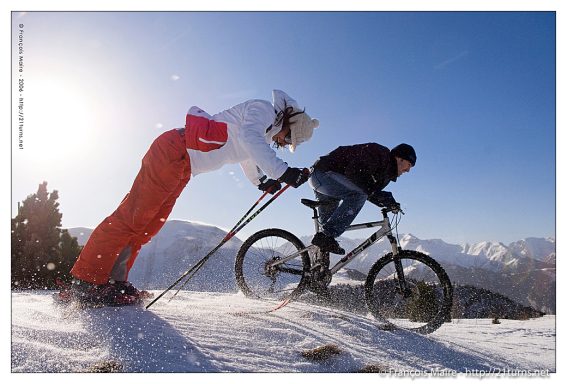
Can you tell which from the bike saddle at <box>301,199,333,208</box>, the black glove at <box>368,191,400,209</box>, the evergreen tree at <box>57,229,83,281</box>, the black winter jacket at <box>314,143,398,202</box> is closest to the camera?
the black winter jacket at <box>314,143,398,202</box>

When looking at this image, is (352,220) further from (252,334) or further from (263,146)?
(252,334)

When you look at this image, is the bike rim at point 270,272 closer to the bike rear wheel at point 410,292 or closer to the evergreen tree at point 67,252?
the bike rear wheel at point 410,292

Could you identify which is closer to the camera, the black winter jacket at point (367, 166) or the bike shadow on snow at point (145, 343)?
the bike shadow on snow at point (145, 343)

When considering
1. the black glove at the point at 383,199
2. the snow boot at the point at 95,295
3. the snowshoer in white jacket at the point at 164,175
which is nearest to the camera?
the snow boot at the point at 95,295

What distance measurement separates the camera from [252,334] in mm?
3043

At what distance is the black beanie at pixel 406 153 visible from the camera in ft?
14.6

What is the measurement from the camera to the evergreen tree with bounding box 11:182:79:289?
9.09 m

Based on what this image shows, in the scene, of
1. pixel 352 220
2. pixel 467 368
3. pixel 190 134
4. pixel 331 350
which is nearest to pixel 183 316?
pixel 331 350

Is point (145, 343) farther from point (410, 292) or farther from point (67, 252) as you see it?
point (67, 252)

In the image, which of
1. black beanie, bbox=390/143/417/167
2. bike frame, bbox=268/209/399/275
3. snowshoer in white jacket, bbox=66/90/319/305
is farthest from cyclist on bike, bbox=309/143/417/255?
snowshoer in white jacket, bbox=66/90/319/305

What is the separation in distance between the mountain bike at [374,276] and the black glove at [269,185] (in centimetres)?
63

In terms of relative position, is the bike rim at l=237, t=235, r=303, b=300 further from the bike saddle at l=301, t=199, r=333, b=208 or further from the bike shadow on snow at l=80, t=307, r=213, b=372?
the bike shadow on snow at l=80, t=307, r=213, b=372

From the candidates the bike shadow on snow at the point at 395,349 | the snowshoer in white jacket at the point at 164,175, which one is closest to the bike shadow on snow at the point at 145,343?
the snowshoer in white jacket at the point at 164,175

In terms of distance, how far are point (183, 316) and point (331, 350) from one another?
1.48 m
